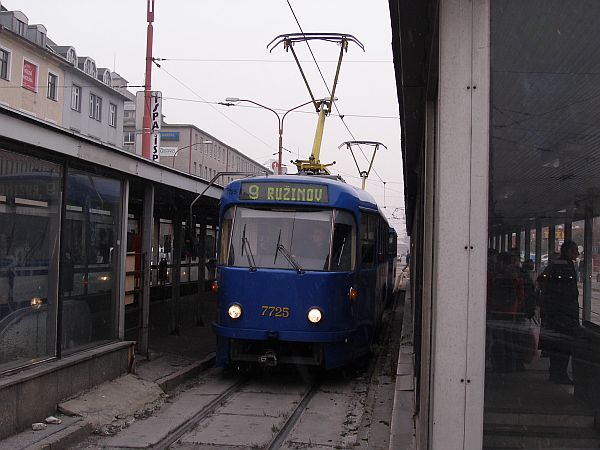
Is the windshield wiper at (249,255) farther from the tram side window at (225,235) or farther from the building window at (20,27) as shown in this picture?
the building window at (20,27)

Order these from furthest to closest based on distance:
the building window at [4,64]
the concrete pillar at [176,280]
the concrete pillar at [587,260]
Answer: the building window at [4,64]
the concrete pillar at [176,280]
the concrete pillar at [587,260]

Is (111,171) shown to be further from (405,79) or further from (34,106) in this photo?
(34,106)

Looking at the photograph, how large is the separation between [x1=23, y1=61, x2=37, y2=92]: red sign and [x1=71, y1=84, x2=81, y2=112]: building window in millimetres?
4093

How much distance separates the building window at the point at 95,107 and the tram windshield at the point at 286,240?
1705 inches

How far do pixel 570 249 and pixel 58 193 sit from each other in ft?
19.4

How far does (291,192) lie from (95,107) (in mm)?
44213

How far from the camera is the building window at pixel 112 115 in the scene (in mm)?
52062

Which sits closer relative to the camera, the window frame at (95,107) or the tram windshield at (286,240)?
the tram windshield at (286,240)

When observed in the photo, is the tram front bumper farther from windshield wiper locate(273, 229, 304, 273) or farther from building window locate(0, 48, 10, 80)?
building window locate(0, 48, 10, 80)

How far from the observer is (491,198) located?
8.80 ft

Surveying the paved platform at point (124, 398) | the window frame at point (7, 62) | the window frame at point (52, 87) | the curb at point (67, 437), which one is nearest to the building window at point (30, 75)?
the window frame at point (7, 62)

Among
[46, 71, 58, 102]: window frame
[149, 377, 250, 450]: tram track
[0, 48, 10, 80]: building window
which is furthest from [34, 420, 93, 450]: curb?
[46, 71, 58, 102]: window frame

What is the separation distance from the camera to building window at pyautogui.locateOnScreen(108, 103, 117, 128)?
171 ft

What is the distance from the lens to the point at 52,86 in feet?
147
